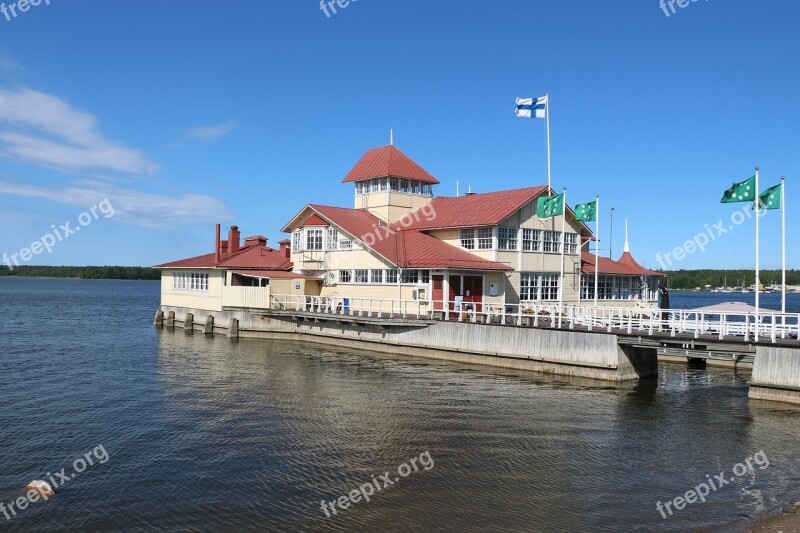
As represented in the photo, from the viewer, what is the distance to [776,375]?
24000mm

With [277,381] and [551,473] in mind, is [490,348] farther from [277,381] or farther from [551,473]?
[551,473]

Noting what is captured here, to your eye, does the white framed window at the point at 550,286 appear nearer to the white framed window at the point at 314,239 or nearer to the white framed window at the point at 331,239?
the white framed window at the point at 331,239

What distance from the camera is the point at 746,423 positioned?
21594 millimetres

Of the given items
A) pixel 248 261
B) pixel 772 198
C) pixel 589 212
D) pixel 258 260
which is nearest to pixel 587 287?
pixel 589 212

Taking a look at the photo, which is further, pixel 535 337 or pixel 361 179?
pixel 361 179

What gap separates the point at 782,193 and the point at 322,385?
65.6ft

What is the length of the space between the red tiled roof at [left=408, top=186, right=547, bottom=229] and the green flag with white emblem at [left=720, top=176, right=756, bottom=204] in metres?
15.1

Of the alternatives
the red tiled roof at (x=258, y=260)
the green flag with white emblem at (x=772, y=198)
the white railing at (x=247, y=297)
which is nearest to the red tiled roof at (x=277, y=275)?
the white railing at (x=247, y=297)

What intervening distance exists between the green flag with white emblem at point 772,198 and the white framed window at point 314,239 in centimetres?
2838

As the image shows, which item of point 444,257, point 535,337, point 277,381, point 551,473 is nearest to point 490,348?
point 535,337

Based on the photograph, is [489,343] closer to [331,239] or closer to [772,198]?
[772,198]

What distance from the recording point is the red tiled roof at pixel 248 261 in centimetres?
4834

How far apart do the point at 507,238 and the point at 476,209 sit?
12.1ft

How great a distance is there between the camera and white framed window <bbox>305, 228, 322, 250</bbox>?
1810 inches
